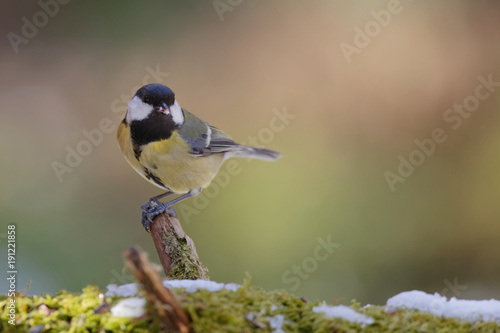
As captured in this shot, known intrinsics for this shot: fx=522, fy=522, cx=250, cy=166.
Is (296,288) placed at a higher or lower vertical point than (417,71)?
lower

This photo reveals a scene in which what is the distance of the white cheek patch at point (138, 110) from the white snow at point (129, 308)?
95 cm

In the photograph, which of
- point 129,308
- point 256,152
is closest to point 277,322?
point 129,308

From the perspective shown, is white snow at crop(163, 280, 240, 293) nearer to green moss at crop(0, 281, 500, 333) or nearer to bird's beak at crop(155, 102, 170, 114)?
green moss at crop(0, 281, 500, 333)

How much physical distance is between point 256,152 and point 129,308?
1.29 m

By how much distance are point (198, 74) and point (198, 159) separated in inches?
62.1

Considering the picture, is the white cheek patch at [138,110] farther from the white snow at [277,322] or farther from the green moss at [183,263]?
the white snow at [277,322]

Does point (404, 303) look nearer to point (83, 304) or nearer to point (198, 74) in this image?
point (83, 304)

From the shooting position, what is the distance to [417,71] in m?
3.35

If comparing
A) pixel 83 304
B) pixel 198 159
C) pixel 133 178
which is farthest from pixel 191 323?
pixel 133 178

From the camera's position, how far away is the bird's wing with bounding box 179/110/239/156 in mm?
1940

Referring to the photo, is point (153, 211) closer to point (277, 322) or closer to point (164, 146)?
point (164, 146)

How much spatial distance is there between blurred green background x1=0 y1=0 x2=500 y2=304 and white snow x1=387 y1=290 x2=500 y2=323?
140 centimetres

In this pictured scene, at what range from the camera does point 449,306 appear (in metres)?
1.10

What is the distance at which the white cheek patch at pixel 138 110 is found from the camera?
5.83 feet
